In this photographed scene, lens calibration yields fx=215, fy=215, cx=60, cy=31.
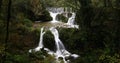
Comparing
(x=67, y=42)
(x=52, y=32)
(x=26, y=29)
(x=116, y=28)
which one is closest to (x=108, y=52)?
(x=116, y=28)

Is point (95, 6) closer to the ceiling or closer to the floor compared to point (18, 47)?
closer to the ceiling

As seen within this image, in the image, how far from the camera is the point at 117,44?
57.1 ft

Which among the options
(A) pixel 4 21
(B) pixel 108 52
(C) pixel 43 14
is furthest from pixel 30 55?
(C) pixel 43 14

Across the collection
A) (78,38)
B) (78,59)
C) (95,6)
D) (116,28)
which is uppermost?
(95,6)

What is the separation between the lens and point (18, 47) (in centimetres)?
1955

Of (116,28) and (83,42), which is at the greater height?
(116,28)

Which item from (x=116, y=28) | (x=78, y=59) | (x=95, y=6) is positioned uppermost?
(x=95, y=6)

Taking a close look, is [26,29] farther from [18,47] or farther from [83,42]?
[83,42]

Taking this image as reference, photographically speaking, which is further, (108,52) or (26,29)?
(26,29)

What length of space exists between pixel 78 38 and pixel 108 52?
15.4 feet

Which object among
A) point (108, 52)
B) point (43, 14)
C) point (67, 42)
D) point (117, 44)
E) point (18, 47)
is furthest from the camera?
point (43, 14)

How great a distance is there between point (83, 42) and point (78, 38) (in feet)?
2.09

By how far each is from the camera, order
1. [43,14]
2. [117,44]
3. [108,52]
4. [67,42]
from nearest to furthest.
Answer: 1. [108,52]
2. [117,44]
3. [67,42]
4. [43,14]

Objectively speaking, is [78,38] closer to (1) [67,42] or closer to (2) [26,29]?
(1) [67,42]
